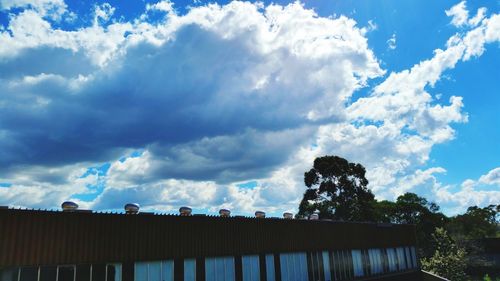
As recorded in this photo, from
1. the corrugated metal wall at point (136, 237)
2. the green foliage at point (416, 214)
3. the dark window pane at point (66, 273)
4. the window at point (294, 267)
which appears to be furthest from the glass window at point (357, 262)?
the green foliage at point (416, 214)

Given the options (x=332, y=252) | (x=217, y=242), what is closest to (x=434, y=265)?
(x=332, y=252)

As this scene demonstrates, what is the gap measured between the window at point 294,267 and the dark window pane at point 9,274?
1920 cm

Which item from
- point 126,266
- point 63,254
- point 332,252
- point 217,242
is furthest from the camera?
point 332,252

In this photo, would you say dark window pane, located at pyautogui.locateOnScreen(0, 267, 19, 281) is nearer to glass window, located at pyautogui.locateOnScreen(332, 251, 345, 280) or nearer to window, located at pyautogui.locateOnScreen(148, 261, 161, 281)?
window, located at pyautogui.locateOnScreen(148, 261, 161, 281)

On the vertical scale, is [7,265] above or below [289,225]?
below

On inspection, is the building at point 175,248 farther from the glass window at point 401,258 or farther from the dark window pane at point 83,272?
the glass window at point 401,258

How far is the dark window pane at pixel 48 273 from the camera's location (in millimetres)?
19906

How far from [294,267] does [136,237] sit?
48.4ft

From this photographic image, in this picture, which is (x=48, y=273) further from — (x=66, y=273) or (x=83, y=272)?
(x=83, y=272)

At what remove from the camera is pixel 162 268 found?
24875mm

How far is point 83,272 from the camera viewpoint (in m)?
21.5

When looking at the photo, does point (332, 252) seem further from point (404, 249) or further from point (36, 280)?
point (36, 280)

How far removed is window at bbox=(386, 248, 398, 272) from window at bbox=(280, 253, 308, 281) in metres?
16.0

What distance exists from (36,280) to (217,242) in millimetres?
11706
